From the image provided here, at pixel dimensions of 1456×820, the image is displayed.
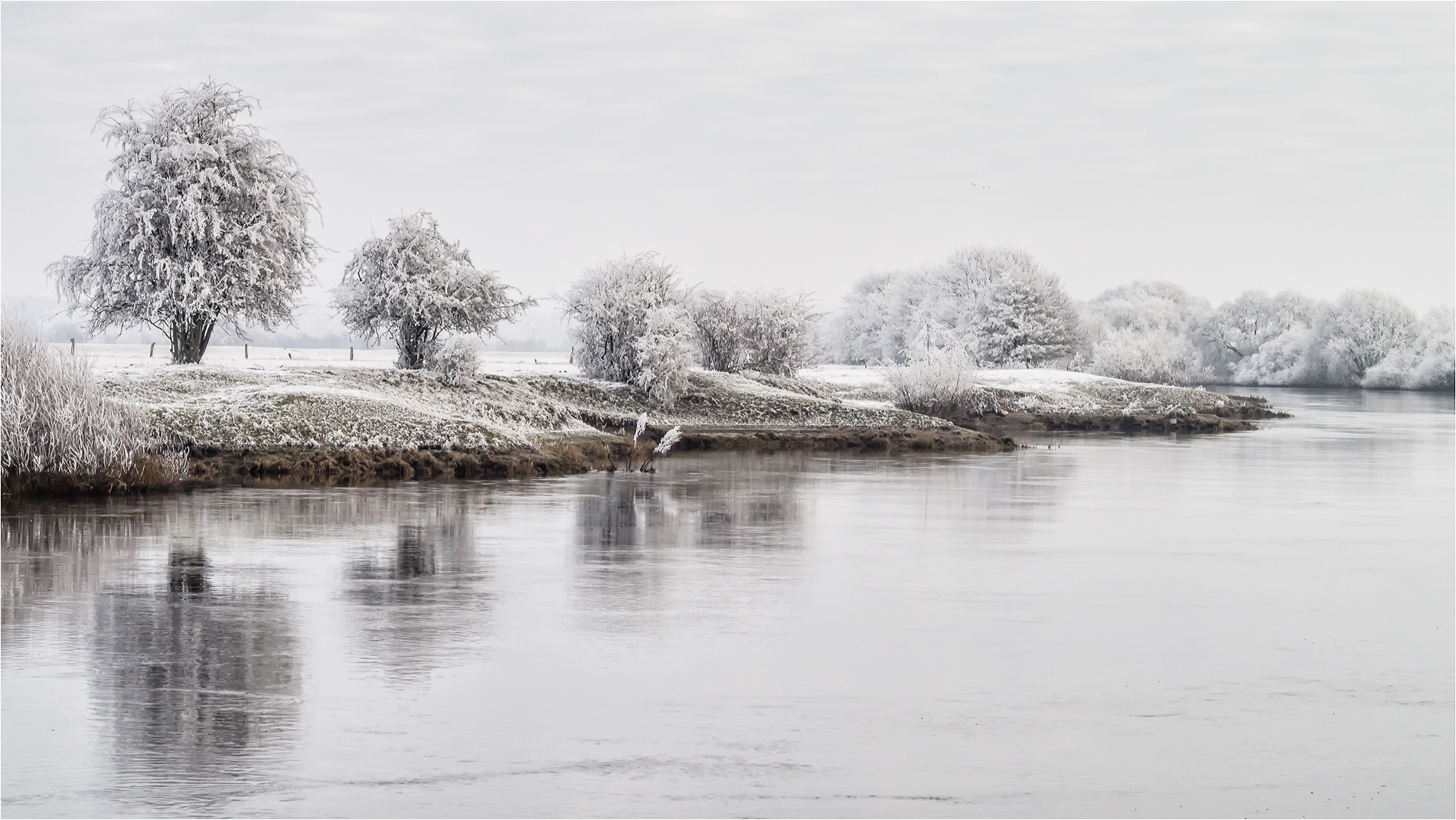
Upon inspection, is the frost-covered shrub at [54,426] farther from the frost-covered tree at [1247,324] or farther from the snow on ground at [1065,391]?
the frost-covered tree at [1247,324]

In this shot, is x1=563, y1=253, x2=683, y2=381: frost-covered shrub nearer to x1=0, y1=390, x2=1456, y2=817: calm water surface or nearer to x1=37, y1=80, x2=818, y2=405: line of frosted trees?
x1=37, y1=80, x2=818, y2=405: line of frosted trees

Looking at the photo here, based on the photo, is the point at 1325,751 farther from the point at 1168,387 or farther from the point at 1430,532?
the point at 1168,387

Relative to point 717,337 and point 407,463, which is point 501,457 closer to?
point 407,463

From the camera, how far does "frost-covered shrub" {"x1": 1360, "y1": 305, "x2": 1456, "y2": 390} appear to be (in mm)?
120562

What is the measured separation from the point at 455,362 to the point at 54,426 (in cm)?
2772

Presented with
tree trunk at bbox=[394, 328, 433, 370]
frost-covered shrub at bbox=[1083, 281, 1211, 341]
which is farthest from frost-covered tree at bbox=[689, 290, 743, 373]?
frost-covered shrub at bbox=[1083, 281, 1211, 341]

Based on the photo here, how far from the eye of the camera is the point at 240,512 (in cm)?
2444

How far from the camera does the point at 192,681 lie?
11.8 metres

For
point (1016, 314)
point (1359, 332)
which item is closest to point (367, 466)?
point (1016, 314)

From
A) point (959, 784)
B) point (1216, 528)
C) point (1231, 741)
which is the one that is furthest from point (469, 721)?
point (1216, 528)

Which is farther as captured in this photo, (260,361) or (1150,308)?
(1150,308)

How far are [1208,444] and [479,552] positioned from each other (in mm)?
40930

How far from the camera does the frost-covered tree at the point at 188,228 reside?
4741 cm

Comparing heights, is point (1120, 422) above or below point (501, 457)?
above
